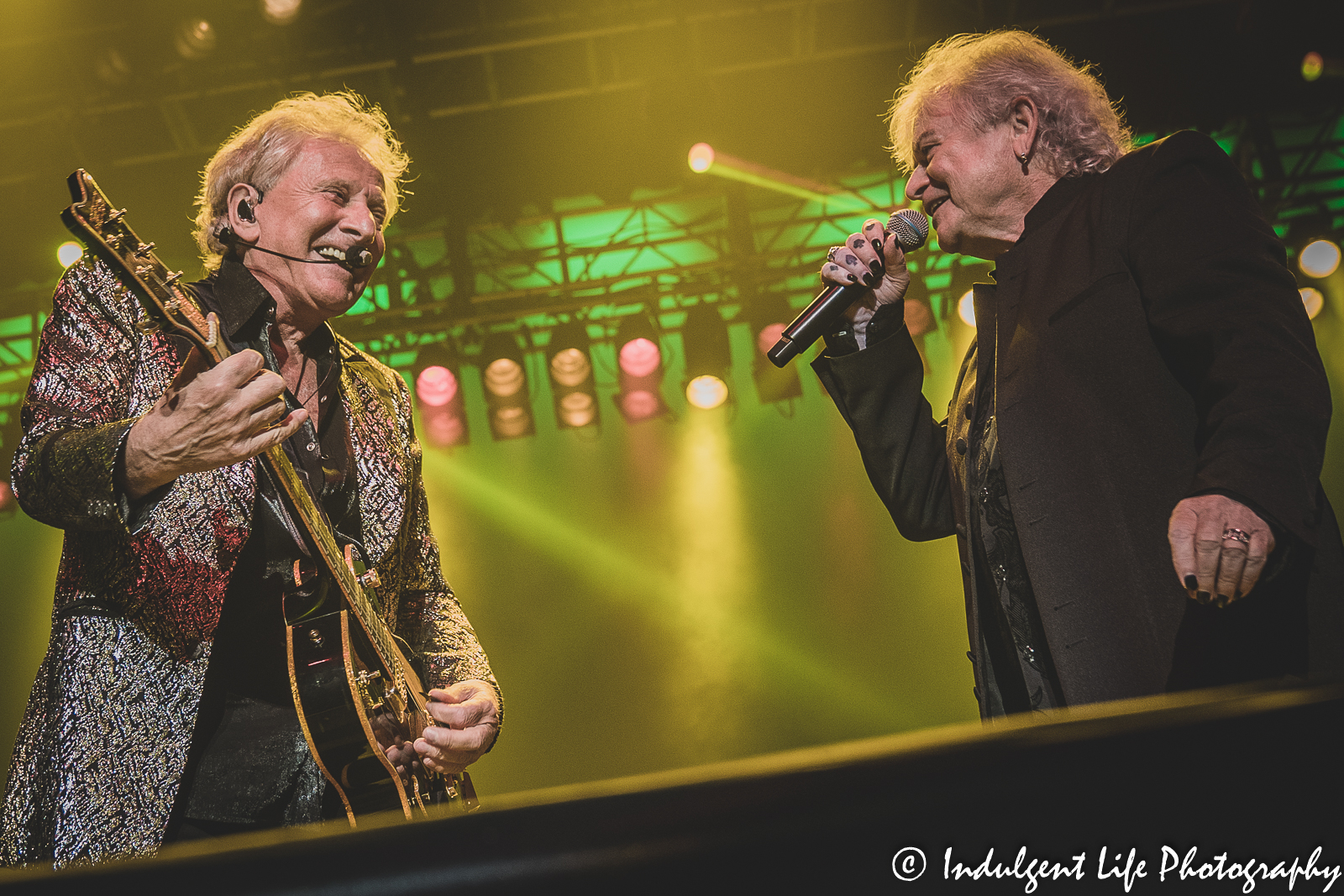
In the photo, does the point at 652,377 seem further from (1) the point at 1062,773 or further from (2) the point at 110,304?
(1) the point at 1062,773

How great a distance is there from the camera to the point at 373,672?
167 cm

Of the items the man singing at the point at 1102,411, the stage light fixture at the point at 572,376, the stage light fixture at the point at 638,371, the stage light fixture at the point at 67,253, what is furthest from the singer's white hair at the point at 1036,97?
the stage light fixture at the point at 67,253

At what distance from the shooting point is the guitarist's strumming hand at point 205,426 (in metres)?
1.27

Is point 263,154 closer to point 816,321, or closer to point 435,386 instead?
point 816,321

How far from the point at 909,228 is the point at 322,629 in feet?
5.13

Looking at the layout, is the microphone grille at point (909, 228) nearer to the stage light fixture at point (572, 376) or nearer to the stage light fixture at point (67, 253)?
the stage light fixture at point (572, 376)

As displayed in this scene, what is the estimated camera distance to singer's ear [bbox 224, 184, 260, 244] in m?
1.96

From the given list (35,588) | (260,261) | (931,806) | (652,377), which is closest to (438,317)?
(652,377)

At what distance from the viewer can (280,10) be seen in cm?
519

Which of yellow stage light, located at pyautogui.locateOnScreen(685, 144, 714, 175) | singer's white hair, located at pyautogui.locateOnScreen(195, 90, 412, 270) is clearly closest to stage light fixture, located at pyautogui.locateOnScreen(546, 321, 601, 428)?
yellow stage light, located at pyautogui.locateOnScreen(685, 144, 714, 175)

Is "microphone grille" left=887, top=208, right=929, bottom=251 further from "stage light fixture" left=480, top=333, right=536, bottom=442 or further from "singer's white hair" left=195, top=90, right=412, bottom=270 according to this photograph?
"stage light fixture" left=480, top=333, right=536, bottom=442

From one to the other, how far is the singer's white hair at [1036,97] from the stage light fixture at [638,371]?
4659 millimetres

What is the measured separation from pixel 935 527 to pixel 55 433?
167cm

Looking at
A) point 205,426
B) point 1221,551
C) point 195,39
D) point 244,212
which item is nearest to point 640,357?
point 195,39
